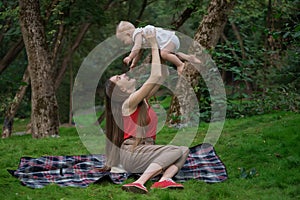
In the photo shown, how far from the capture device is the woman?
4746 millimetres

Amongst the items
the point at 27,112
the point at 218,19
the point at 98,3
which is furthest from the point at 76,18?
the point at 27,112

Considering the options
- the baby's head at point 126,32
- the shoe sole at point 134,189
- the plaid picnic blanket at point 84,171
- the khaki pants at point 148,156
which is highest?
the baby's head at point 126,32

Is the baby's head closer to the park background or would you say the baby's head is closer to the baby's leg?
the baby's leg

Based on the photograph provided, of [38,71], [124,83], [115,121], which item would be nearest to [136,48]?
[124,83]

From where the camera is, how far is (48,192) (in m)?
4.54

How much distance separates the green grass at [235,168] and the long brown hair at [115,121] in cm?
40

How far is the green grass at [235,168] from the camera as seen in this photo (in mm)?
4410

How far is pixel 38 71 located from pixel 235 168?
17.1ft

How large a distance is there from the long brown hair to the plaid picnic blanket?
242 mm

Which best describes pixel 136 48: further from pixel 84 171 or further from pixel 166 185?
pixel 166 185

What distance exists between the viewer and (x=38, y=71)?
361 inches

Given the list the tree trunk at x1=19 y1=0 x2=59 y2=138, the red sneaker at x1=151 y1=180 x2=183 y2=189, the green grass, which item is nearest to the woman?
the red sneaker at x1=151 y1=180 x2=183 y2=189

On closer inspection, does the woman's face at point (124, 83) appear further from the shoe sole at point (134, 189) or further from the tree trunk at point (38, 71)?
the tree trunk at point (38, 71)

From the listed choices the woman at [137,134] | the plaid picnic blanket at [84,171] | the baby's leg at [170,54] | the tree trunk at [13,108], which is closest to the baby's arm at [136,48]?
the baby's leg at [170,54]
